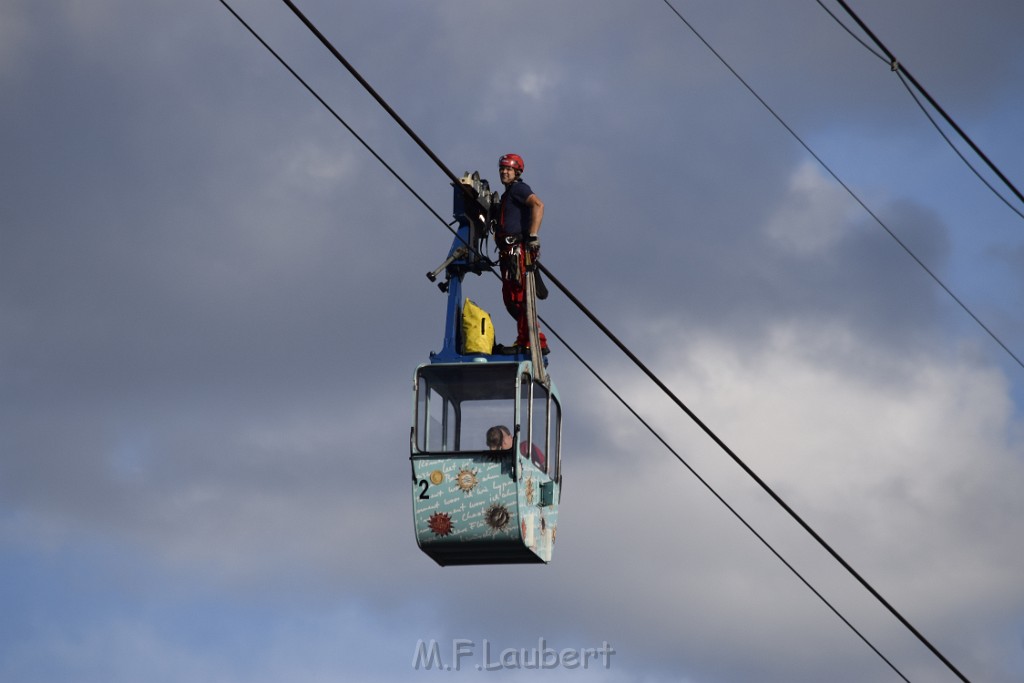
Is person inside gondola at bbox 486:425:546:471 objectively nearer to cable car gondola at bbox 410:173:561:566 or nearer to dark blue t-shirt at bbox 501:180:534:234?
cable car gondola at bbox 410:173:561:566

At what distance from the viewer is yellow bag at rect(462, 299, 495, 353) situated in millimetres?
23844

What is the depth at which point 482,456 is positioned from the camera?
22844 millimetres

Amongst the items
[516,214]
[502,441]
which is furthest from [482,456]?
[516,214]

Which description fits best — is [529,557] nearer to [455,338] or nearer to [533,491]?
[533,491]

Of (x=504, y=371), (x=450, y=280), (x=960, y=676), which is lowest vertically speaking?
(x=960, y=676)

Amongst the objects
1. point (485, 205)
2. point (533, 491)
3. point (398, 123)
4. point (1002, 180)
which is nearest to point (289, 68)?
point (398, 123)

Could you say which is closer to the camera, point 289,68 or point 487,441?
point 289,68

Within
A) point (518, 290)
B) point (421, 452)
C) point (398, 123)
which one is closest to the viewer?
point (398, 123)

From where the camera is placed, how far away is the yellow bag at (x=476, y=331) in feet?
78.2

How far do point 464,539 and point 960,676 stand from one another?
19.3ft

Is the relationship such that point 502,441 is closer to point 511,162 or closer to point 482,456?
point 482,456

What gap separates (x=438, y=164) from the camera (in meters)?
21.2

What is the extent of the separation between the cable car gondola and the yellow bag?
93 millimetres

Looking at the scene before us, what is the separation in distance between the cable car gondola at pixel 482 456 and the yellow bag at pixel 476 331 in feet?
0.30
